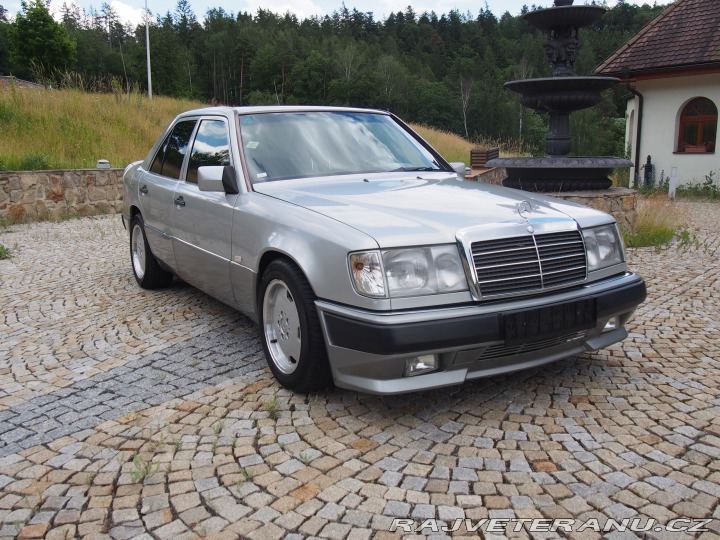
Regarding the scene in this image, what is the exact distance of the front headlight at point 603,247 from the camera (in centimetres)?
365

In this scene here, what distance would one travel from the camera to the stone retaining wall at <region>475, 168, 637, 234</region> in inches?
331

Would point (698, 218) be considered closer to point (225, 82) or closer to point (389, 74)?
point (389, 74)

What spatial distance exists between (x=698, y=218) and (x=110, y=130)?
13215 millimetres

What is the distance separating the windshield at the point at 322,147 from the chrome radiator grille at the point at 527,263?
152 centimetres

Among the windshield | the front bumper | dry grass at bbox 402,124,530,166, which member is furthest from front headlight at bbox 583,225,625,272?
dry grass at bbox 402,124,530,166

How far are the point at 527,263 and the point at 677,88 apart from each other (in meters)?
18.6

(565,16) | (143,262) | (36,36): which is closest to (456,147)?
(565,16)

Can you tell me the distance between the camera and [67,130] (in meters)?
14.6

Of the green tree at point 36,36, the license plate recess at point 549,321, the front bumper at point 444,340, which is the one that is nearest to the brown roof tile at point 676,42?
the license plate recess at point 549,321

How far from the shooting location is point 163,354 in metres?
4.55

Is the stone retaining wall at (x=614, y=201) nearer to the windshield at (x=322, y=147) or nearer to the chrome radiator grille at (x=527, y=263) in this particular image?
the windshield at (x=322, y=147)

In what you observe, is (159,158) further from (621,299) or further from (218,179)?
(621,299)

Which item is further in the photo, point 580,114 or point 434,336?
point 580,114

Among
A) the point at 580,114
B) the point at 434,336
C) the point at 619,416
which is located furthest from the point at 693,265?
the point at 580,114
